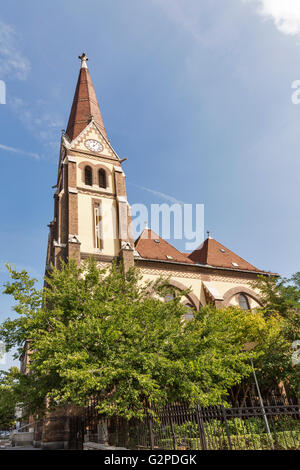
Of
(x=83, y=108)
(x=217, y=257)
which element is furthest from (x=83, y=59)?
(x=217, y=257)

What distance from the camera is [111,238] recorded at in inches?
902

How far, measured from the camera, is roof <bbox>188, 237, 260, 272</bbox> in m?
26.6

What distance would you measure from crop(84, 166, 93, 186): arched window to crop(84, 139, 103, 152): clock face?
207 centimetres

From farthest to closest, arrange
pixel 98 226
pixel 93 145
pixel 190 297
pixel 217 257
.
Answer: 1. pixel 217 257
2. pixel 93 145
3. pixel 190 297
4. pixel 98 226

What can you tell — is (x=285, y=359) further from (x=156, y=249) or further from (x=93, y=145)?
(x=93, y=145)

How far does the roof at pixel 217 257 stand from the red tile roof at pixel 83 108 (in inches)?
525

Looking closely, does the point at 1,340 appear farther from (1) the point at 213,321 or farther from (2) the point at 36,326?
(1) the point at 213,321

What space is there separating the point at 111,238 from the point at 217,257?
32.0 ft

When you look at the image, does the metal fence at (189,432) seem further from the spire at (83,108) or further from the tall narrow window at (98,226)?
the spire at (83,108)

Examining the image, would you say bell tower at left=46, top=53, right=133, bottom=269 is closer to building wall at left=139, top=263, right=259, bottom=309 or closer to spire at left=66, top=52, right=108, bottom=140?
spire at left=66, top=52, right=108, bottom=140

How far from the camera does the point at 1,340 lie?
13.3 m
